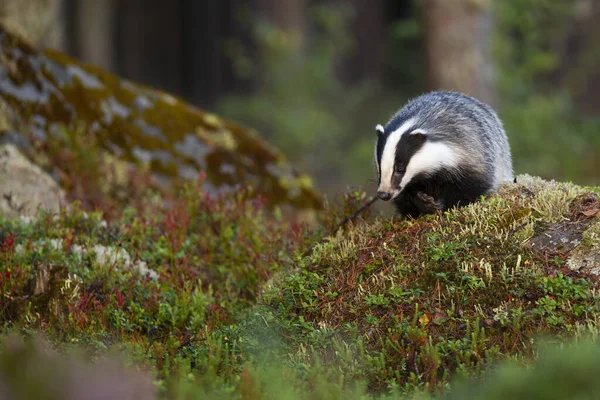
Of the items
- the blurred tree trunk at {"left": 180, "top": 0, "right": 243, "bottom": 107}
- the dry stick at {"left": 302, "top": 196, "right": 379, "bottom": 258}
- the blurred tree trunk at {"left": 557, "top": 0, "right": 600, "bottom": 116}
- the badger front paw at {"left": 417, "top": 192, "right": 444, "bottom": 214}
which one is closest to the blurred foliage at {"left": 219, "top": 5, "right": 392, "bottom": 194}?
the blurred tree trunk at {"left": 180, "top": 0, "right": 243, "bottom": 107}

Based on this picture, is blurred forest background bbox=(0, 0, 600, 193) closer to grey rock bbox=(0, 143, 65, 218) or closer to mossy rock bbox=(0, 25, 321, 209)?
mossy rock bbox=(0, 25, 321, 209)

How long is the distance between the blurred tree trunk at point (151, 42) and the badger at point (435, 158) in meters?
14.6

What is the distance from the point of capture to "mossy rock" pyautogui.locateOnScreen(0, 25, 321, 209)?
7641 mm

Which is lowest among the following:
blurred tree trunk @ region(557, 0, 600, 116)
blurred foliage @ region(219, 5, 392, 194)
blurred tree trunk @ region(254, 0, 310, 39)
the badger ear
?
the badger ear

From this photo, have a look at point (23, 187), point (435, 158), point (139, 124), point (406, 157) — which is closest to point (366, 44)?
point (139, 124)

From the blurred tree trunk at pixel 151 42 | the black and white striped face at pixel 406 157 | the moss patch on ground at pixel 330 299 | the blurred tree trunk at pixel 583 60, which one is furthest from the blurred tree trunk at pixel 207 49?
the black and white striped face at pixel 406 157

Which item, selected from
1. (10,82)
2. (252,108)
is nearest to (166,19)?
(252,108)

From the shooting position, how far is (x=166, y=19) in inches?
761

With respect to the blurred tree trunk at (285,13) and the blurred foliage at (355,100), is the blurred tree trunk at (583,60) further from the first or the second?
the blurred tree trunk at (285,13)

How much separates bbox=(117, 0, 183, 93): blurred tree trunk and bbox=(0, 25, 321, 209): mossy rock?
11.1 m

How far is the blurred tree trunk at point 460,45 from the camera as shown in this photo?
12.8 m

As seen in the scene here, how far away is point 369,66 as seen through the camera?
1809 cm

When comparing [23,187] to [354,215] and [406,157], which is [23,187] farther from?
[406,157]

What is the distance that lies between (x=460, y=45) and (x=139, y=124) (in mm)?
6856
